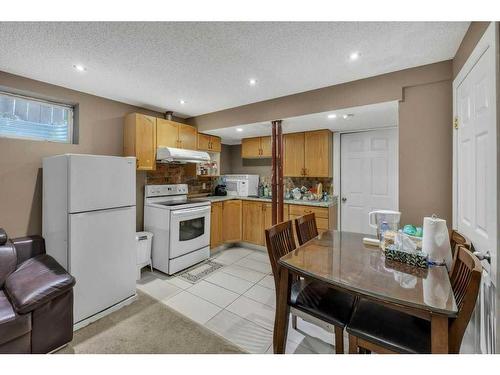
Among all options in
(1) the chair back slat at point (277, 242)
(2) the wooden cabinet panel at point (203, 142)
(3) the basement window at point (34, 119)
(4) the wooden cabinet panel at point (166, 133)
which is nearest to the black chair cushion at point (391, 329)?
(1) the chair back slat at point (277, 242)

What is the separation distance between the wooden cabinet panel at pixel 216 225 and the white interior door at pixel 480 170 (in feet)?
9.77

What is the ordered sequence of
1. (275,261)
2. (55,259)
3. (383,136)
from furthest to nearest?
(383,136), (55,259), (275,261)

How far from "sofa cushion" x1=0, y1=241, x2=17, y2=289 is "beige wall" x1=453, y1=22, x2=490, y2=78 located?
12.1ft

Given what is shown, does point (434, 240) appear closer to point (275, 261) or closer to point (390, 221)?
point (390, 221)

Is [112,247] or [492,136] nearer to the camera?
[492,136]

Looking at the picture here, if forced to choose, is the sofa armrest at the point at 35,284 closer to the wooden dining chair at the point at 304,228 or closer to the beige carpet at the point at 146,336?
the beige carpet at the point at 146,336

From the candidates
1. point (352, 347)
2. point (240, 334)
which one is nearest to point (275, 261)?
point (352, 347)

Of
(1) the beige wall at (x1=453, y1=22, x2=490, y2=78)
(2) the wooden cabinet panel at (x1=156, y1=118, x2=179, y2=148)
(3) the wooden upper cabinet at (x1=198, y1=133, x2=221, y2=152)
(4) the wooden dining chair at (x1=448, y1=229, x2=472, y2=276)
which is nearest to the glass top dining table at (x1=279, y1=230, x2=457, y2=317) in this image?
(4) the wooden dining chair at (x1=448, y1=229, x2=472, y2=276)

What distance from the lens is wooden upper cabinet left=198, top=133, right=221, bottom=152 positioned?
3843mm

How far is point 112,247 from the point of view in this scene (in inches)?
85.3

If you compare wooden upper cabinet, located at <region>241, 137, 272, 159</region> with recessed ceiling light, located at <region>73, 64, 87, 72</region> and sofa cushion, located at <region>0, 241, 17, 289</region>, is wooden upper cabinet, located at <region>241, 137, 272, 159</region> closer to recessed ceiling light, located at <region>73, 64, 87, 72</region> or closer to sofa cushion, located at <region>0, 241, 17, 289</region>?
recessed ceiling light, located at <region>73, 64, 87, 72</region>

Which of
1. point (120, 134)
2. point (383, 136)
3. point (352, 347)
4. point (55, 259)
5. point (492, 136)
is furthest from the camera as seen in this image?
point (383, 136)

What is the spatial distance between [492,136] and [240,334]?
2.11 meters

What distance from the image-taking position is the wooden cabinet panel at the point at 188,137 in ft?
11.4
